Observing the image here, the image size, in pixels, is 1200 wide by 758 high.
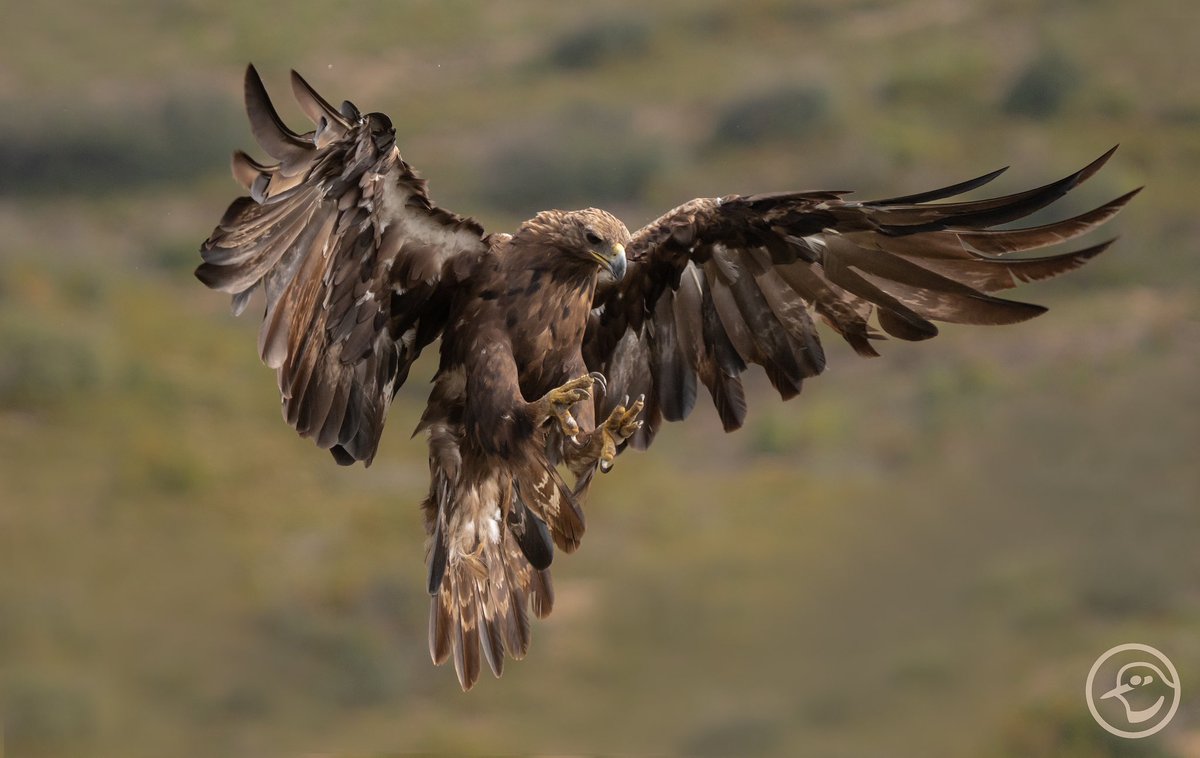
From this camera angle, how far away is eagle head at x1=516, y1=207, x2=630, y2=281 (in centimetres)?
810

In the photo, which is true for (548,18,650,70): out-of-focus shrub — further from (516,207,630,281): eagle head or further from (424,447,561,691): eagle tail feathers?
(424,447,561,691): eagle tail feathers

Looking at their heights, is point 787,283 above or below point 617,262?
above

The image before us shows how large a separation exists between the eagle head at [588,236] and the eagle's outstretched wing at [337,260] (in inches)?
13.0

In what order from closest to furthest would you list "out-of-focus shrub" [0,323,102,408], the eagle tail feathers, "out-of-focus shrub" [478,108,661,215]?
1. the eagle tail feathers
2. "out-of-focus shrub" [0,323,102,408]
3. "out-of-focus shrub" [478,108,661,215]

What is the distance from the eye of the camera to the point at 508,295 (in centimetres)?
818

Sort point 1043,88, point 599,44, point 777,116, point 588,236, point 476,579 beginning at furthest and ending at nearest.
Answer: point 599,44 → point 1043,88 → point 777,116 → point 476,579 → point 588,236

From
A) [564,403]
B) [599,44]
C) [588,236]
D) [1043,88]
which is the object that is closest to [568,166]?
[599,44]

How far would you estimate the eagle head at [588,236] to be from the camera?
810 centimetres

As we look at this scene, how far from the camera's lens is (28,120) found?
42.6 metres

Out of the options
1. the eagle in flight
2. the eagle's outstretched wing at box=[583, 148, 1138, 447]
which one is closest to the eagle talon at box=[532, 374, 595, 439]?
the eagle in flight

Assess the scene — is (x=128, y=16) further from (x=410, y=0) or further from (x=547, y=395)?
(x=547, y=395)

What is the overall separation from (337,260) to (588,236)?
3.56 ft

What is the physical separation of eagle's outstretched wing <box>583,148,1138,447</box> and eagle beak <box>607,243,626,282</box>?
2.63 feet

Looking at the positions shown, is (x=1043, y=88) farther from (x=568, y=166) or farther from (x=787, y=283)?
(x=787, y=283)
